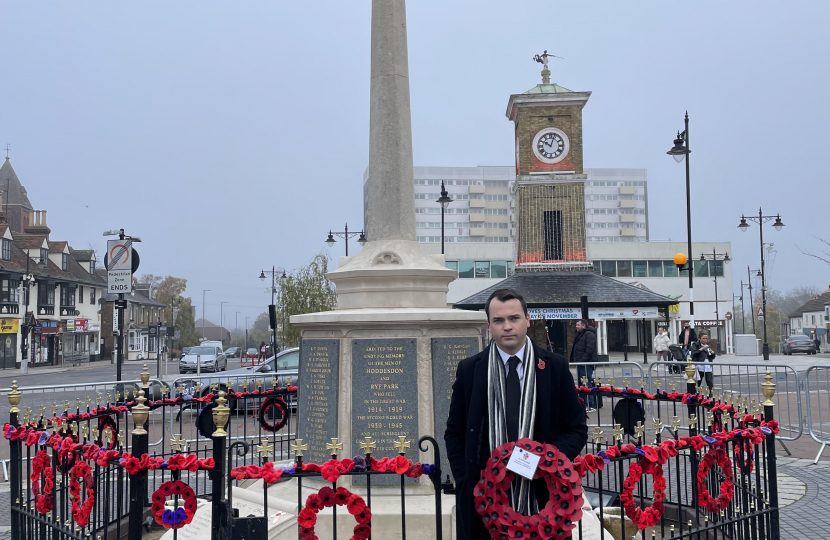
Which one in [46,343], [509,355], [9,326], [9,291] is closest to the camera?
[509,355]

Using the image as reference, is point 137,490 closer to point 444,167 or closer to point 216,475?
point 216,475

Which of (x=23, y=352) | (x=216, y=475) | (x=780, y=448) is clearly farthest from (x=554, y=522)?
(x=23, y=352)

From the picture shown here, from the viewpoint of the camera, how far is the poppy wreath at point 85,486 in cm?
→ 443

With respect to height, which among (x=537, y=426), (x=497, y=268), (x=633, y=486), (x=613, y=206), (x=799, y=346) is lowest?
(x=799, y=346)

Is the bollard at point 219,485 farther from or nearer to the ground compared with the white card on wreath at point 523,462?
nearer to the ground

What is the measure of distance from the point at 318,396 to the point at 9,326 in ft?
158

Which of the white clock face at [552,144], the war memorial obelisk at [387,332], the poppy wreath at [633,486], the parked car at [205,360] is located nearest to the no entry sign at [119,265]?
the war memorial obelisk at [387,332]

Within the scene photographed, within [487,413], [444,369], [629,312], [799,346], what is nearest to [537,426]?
[487,413]

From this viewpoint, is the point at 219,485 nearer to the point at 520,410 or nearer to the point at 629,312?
the point at 520,410

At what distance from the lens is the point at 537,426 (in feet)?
11.7

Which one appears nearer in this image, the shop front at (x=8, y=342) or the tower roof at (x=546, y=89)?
the tower roof at (x=546, y=89)

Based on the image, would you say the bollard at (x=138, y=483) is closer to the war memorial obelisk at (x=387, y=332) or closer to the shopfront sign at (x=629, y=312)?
the war memorial obelisk at (x=387, y=332)

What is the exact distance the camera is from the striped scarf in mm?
3387

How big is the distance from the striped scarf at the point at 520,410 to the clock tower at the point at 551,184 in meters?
33.9
